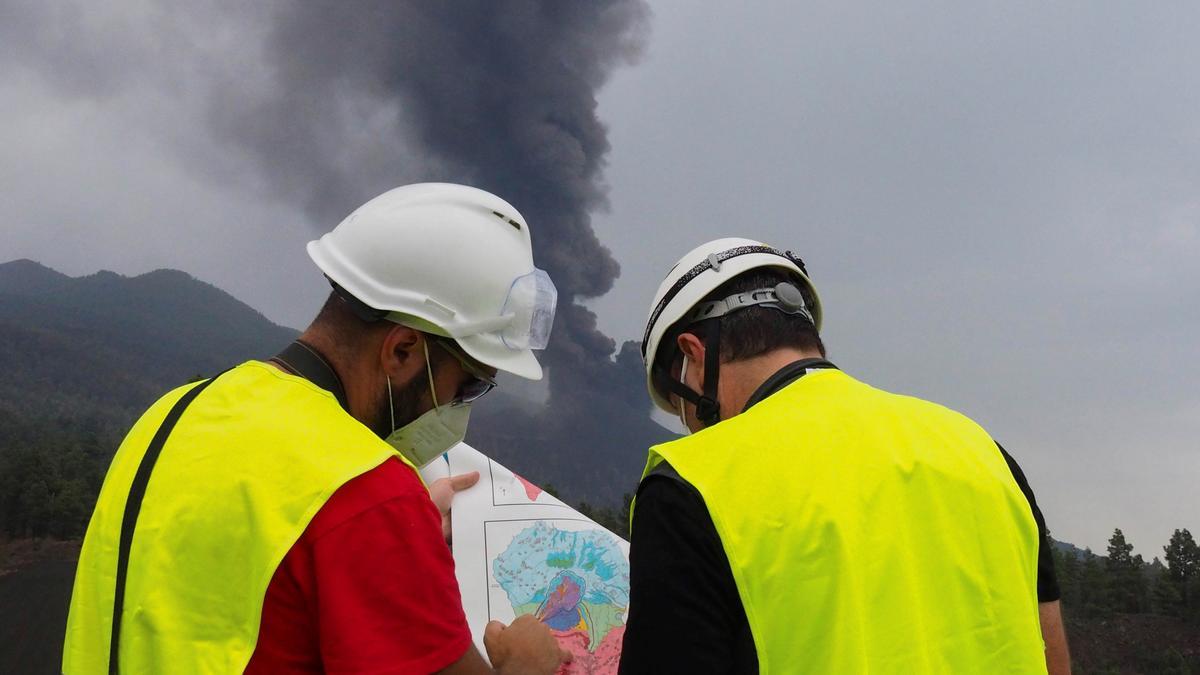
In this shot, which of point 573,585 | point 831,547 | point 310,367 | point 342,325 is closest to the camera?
point 831,547

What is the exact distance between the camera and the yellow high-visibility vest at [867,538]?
1.87m

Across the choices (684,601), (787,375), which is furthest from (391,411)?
(787,375)

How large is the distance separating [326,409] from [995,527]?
1.99 metres

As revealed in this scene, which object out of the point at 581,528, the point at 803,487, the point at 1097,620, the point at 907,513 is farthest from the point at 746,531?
the point at 1097,620

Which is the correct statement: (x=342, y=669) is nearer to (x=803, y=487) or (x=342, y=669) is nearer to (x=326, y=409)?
(x=326, y=409)

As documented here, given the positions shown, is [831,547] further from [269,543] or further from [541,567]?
[541,567]

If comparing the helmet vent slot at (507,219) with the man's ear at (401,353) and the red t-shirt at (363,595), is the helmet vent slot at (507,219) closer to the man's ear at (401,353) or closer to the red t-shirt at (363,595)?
the man's ear at (401,353)

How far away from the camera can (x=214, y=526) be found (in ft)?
6.51

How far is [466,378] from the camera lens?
9.78 ft

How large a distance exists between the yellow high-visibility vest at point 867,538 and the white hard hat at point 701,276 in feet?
2.86

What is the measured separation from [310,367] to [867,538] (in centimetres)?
180

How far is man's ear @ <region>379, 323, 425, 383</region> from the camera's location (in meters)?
2.66

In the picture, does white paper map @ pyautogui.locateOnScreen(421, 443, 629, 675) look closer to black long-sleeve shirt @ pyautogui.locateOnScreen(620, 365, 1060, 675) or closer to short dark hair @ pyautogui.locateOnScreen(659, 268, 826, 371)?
short dark hair @ pyautogui.locateOnScreen(659, 268, 826, 371)

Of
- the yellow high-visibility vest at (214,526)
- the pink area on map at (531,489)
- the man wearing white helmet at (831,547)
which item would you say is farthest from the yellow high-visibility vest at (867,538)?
the pink area on map at (531,489)
